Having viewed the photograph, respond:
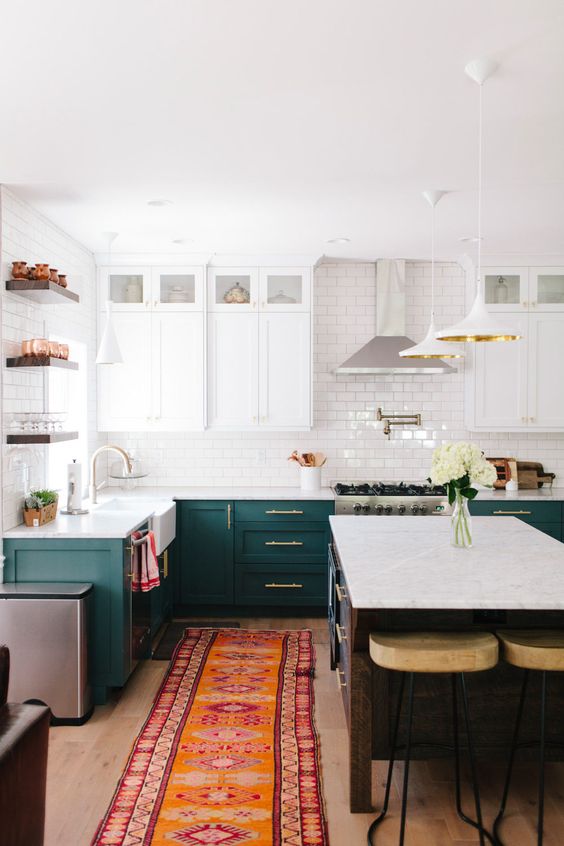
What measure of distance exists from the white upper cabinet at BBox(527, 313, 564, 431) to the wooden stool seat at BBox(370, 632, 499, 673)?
3.55 metres

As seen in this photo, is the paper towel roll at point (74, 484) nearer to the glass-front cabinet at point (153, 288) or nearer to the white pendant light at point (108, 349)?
the white pendant light at point (108, 349)

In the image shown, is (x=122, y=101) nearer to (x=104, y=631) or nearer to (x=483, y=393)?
(x=104, y=631)

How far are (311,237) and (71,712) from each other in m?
3.51

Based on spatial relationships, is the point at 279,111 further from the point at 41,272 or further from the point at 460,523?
the point at 460,523

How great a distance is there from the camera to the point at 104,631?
155 inches

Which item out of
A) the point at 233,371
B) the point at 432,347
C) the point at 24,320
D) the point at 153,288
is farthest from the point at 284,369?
the point at 24,320

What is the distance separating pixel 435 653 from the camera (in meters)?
2.58

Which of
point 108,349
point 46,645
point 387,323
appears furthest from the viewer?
point 387,323

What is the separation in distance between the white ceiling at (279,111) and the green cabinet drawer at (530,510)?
6.99 feet

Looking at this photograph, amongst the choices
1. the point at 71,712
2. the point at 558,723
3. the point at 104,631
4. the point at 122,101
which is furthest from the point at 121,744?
the point at 122,101

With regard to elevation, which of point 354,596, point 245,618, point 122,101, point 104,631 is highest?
point 122,101

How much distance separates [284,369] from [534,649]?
11.5ft

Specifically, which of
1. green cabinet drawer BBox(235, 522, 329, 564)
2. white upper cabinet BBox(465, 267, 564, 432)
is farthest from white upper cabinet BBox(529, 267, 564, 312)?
green cabinet drawer BBox(235, 522, 329, 564)

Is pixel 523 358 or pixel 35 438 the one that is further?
pixel 523 358
